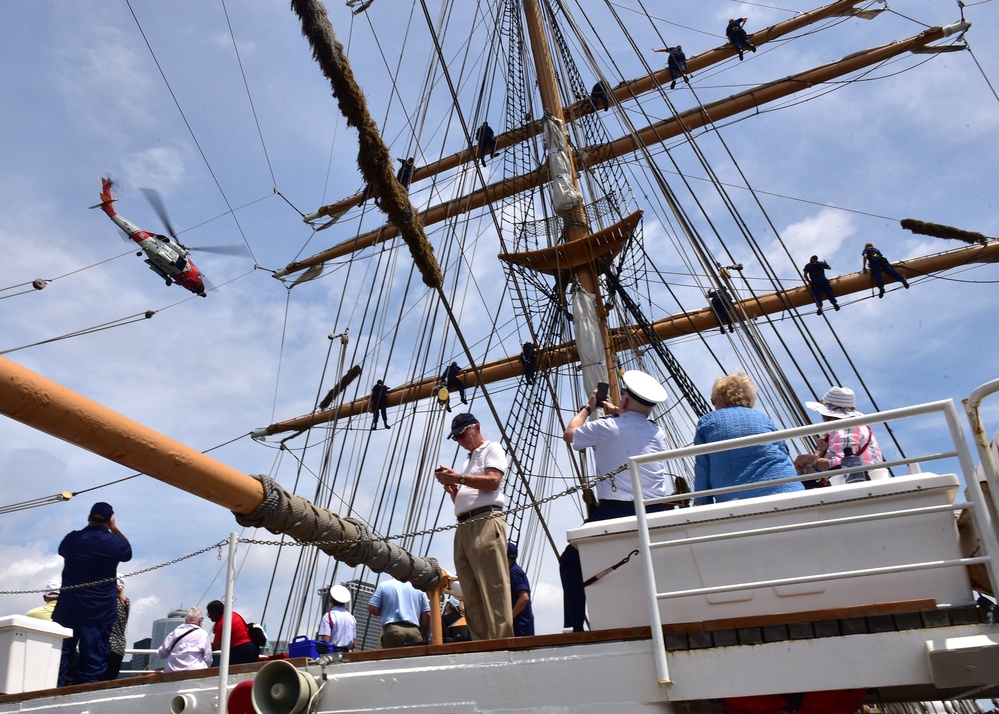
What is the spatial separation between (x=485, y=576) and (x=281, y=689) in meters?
1.33

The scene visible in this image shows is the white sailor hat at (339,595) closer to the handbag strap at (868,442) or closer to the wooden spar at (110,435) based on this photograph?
the wooden spar at (110,435)

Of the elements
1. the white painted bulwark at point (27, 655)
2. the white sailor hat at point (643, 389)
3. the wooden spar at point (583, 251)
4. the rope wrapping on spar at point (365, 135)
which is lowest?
the white painted bulwark at point (27, 655)

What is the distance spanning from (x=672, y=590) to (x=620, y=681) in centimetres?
44

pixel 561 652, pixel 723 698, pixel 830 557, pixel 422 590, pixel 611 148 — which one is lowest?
pixel 723 698

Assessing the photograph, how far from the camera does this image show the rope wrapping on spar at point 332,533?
493 cm

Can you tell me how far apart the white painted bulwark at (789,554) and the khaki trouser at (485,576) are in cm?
114

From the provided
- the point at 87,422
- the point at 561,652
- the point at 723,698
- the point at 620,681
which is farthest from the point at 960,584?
the point at 87,422

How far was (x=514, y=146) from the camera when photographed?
52.6ft

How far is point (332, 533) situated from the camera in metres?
5.41

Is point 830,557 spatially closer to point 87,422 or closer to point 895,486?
point 895,486

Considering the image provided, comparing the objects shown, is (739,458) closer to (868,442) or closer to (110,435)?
(868,442)

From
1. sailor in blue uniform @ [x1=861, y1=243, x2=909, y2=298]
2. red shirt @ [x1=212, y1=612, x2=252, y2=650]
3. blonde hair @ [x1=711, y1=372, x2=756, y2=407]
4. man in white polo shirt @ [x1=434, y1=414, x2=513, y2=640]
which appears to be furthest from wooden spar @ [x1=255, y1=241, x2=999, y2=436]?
blonde hair @ [x1=711, y1=372, x2=756, y2=407]

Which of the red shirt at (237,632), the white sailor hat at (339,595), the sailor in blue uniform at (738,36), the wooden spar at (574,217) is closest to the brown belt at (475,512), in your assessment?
the red shirt at (237,632)

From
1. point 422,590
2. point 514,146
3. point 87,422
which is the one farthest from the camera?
point 514,146
